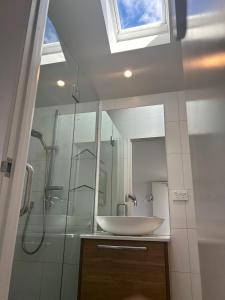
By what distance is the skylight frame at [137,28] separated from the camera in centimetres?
184

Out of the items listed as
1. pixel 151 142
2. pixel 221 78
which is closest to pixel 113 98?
pixel 151 142

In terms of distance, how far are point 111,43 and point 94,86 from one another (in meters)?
0.55

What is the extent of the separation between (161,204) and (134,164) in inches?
18.6

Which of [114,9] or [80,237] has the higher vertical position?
[114,9]

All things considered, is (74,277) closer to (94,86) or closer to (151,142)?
(151,142)

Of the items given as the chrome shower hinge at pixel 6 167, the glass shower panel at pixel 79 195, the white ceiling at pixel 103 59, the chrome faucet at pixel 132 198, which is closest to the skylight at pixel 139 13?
the white ceiling at pixel 103 59

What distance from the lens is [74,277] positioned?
1.71 metres

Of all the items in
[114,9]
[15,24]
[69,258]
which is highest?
[114,9]

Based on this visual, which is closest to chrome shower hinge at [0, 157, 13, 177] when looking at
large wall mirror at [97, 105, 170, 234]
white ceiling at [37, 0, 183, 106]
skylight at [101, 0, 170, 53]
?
white ceiling at [37, 0, 183, 106]

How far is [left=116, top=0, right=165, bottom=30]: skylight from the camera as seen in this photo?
74.7 inches

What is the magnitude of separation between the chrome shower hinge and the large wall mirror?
58.2 inches

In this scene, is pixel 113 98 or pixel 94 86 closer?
pixel 94 86

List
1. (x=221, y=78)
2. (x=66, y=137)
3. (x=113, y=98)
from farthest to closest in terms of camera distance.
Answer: (x=113, y=98), (x=66, y=137), (x=221, y=78)

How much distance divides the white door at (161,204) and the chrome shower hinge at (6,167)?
4.92ft
